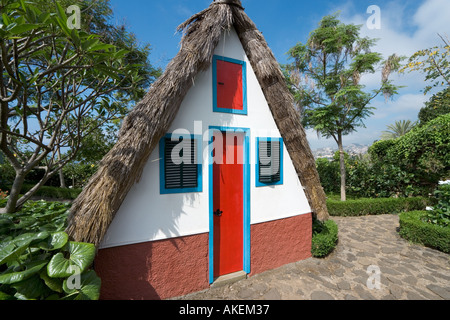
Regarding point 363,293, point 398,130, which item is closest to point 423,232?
point 363,293

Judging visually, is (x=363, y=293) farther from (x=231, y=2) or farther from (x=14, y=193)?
(x=231, y=2)

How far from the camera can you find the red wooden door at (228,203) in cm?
401

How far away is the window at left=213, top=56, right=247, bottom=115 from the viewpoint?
4.02m

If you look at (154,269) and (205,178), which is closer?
(154,269)

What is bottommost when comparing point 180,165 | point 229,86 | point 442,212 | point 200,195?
point 442,212

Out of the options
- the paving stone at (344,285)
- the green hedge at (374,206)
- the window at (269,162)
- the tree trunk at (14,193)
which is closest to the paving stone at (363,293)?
the paving stone at (344,285)

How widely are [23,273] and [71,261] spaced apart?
1.24ft

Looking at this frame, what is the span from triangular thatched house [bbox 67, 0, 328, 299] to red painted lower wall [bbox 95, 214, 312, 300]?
0.02m

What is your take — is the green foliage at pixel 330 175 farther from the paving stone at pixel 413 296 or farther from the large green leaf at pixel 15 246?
the large green leaf at pixel 15 246

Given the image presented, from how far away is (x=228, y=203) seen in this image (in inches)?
162

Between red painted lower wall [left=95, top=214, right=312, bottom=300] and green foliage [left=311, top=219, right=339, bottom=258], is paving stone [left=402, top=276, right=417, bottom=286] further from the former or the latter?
red painted lower wall [left=95, top=214, right=312, bottom=300]

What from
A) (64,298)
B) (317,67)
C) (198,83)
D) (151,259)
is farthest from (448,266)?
(317,67)

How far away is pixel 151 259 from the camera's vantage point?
3291mm

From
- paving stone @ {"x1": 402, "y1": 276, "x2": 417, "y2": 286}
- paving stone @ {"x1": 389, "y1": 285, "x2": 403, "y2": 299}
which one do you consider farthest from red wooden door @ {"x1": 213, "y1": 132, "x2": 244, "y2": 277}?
paving stone @ {"x1": 402, "y1": 276, "x2": 417, "y2": 286}
